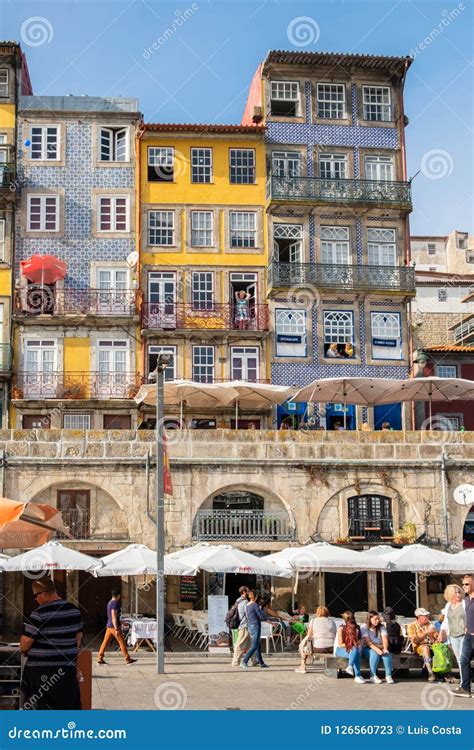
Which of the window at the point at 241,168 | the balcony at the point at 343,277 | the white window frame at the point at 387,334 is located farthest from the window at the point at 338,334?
the window at the point at 241,168

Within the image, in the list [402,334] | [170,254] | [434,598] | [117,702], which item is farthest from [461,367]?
[117,702]

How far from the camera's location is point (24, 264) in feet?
117

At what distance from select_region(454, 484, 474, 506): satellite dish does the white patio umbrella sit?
1149cm

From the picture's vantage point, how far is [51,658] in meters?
10.3

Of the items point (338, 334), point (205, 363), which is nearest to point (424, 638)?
point (205, 363)

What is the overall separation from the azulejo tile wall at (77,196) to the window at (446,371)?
13.4m

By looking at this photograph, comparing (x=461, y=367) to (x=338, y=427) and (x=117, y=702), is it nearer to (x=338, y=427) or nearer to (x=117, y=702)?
(x=338, y=427)

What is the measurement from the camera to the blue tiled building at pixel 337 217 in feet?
121

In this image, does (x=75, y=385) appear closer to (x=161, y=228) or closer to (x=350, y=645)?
(x=161, y=228)

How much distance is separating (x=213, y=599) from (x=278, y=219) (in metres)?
17.7

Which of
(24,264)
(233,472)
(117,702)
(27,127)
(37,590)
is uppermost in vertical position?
(27,127)

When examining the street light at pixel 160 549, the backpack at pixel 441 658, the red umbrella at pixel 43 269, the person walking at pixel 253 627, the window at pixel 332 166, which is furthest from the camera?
the window at pixel 332 166

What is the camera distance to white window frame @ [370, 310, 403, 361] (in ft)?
122

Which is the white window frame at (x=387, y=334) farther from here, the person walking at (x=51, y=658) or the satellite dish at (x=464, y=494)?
the person walking at (x=51, y=658)
